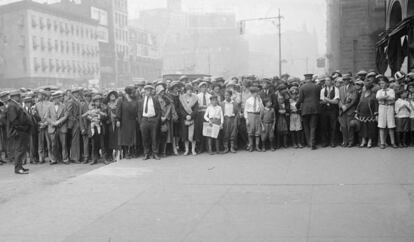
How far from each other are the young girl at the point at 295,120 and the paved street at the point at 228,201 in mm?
1365

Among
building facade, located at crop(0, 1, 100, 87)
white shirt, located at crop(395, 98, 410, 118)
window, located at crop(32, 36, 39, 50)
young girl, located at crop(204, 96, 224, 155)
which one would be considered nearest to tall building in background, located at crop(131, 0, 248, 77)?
building facade, located at crop(0, 1, 100, 87)

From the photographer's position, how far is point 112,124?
12766 mm

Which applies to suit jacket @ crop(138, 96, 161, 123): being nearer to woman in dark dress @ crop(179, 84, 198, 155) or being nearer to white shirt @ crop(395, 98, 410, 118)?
woman in dark dress @ crop(179, 84, 198, 155)

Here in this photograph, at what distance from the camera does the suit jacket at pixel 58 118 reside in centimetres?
1320

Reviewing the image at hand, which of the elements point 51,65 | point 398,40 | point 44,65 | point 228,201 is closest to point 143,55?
point 51,65

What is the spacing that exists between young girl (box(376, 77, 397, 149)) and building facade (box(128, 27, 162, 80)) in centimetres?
7832

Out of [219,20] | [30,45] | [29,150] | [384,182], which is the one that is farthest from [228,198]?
[219,20]

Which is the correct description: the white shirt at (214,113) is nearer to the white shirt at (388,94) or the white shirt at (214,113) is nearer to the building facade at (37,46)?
the white shirt at (388,94)

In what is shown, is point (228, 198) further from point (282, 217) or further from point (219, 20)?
point (219, 20)

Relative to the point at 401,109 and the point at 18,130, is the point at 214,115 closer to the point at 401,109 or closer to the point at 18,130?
the point at 401,109

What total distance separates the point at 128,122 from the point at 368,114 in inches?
242

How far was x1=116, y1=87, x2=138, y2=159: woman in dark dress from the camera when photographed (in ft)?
40.4

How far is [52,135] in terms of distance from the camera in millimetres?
13398

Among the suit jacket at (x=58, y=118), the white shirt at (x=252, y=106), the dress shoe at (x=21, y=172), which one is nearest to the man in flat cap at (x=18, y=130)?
the dress shoe at (x=21, y=172)
